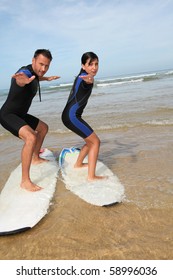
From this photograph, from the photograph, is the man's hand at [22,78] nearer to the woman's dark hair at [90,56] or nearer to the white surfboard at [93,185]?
the woman's dark hair at [90,56]

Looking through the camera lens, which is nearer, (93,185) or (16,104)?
(93,185)

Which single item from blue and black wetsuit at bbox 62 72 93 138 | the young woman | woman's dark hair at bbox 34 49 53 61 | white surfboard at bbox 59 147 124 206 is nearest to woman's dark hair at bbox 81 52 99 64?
the young woman

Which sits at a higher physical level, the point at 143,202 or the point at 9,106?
the point at 9,106

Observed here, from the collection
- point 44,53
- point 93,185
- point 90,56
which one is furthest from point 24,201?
point 90,56

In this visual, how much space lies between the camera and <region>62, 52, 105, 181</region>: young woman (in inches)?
162

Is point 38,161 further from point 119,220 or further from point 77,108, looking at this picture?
point 119,220

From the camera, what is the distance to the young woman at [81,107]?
4.12 m

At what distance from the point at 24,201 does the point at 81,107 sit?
1793 millimetres

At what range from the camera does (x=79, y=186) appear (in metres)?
4.04

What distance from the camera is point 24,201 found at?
348 cm

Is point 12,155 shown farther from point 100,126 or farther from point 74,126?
point 100,126

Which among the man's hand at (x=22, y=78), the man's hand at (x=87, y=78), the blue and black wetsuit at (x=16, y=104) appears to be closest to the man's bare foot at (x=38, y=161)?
the blue and black wetsuit at (x=16, y=104)
